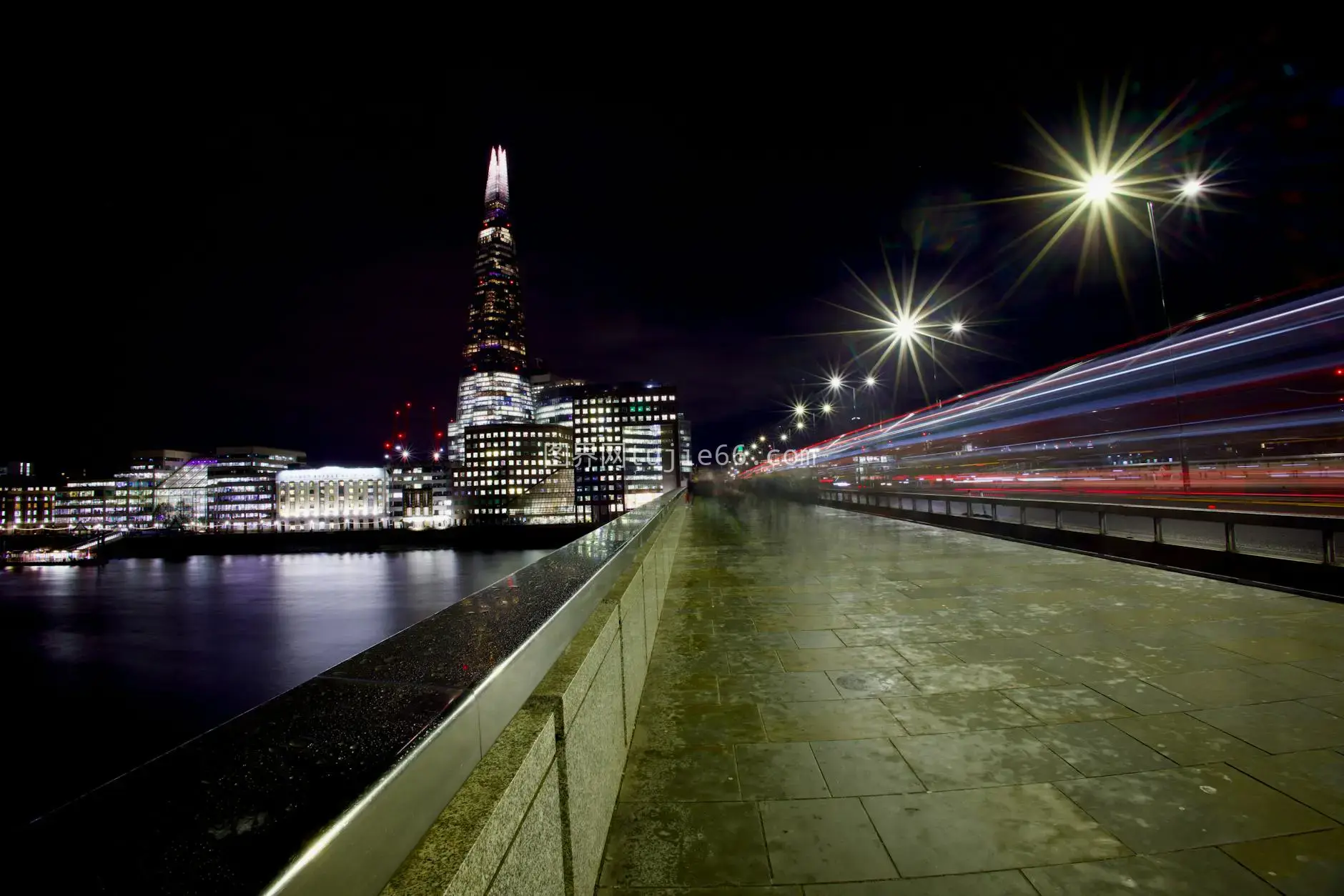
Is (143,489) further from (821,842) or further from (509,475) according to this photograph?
(821,842)

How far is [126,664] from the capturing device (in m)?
47.3

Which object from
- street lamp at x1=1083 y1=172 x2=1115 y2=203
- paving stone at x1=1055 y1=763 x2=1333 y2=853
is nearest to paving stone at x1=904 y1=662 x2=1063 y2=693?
paving stone at x1=1055 y1=763 x2=1333 y2=853

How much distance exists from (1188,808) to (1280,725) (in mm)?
1533

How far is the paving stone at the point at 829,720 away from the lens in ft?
13.2

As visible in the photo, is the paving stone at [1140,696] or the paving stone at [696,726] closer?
the paving stone at [696,726]

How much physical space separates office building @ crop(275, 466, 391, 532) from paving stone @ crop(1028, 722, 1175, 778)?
549ft

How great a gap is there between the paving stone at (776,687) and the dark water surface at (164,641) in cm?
1486

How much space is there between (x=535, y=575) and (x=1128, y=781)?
156 inches

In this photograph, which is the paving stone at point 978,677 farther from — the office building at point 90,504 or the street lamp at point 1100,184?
the office building at point 90,504

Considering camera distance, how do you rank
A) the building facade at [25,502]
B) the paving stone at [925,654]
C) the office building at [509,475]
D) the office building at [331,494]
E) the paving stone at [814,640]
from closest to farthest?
the paving stone at [925,654], the paving stone at [814,640], the office building at [509,475], the office building at [331,494], the building facade at [25,502]

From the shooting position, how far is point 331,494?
15675 cm

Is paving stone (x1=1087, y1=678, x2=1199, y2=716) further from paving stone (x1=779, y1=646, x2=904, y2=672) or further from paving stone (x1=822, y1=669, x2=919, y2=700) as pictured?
paving stone (x1=779, y1=646, x2=904, y2=672)

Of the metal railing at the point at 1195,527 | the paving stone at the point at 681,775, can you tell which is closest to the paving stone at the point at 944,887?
the paving stone at the point at 681,775

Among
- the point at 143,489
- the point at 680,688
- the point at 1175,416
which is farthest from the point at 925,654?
the point at 143,489
